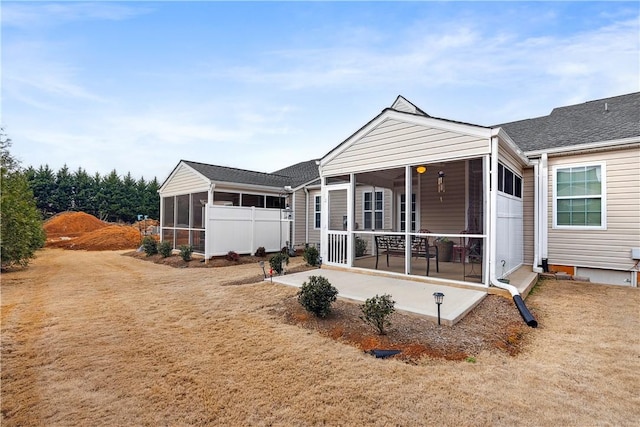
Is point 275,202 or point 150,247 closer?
point 150,247

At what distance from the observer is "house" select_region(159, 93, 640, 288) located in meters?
6.05

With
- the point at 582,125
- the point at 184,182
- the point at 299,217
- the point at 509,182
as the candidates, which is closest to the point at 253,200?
the point at 299,217

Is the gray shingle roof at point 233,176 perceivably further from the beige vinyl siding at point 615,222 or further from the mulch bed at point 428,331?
the beige vinyl siding at point 615,222

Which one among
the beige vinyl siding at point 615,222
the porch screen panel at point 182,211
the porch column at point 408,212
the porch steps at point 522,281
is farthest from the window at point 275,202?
the beige vinyl siding at point 615,222

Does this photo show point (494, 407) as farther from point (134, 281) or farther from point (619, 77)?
point (619, 77)

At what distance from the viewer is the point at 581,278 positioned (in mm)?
7254

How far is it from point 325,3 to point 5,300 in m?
10.5

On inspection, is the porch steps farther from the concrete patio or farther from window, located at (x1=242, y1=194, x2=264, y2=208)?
window, located at (x1=242, y1=194, x2=264, y2=208)

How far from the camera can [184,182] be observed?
1289cm

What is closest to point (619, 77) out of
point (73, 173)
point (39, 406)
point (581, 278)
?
point (581, 278)

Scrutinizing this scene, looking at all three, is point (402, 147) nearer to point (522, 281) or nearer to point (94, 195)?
point (522, 281)

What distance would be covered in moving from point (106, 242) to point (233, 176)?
37.3 ft

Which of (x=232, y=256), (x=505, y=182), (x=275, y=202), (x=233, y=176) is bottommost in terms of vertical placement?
(x=232, y=256)

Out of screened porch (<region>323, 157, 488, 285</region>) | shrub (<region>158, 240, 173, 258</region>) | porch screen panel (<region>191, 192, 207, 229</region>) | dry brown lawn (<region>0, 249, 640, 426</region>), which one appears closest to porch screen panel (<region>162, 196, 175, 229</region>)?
shrub (<region>158, 240, 173, 258</region>)
